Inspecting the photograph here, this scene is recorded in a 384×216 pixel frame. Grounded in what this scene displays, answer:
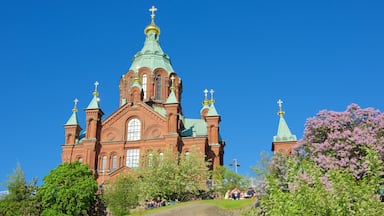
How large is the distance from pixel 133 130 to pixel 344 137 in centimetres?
3315

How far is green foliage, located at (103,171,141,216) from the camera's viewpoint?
45.0 m

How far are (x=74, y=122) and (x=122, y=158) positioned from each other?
931 centimetres

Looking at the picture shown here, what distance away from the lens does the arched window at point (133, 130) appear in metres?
61.5

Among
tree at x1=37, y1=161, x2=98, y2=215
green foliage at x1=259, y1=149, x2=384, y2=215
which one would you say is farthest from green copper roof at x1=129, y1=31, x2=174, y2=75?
green foliage at x1=259, y1=149, x2=384, y2=215

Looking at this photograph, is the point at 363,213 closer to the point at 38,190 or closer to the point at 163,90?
the point at 38,190

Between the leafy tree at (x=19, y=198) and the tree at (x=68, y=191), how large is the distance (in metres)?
0.82

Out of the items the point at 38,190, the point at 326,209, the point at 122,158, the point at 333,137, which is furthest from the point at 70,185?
the point at 326,209

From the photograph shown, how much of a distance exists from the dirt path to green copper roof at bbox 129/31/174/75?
110ft

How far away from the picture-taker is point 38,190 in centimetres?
4547

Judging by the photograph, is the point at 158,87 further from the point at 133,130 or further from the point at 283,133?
the point at 283,133

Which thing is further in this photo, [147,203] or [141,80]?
[141,80]

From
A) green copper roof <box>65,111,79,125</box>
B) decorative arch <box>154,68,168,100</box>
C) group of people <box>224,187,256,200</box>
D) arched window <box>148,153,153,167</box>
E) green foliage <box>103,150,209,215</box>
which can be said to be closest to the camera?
group of people <box>224,187,256,200</box>

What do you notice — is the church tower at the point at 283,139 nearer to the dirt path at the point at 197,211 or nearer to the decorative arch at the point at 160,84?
the decorative arch at the point at 160,84

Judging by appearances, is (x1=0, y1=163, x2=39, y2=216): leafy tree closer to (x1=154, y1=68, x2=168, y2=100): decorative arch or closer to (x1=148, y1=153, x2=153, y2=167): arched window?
(x1=148, y1=153, x2=153, y2=167): arched window
